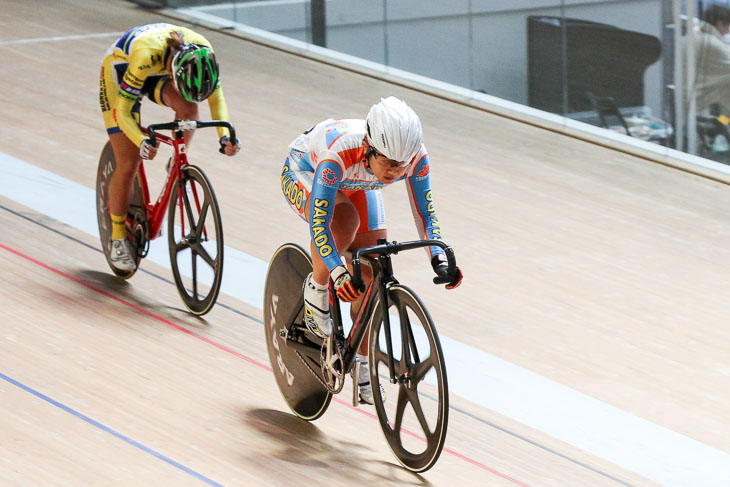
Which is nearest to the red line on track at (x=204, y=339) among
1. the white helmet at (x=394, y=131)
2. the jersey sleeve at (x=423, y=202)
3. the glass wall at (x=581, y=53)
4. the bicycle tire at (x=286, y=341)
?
the bicycle tire at (x=286, y=341)

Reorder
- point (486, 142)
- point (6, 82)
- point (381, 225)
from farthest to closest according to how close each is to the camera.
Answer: point (6, 82) → point (486, 142) → point (381, 225)

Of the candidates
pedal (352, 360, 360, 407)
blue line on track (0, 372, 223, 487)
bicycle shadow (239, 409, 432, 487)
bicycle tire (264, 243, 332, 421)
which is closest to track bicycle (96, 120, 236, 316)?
bicycle tire (264, 243, 332, 421)

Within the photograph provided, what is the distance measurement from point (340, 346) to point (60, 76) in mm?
5646

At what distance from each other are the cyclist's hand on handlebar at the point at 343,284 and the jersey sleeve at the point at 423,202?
0.32 m

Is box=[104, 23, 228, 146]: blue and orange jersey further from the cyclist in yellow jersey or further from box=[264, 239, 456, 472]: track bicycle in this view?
box=[264, 239, 456, 472]: track bicycle

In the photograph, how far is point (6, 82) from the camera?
8148 mm

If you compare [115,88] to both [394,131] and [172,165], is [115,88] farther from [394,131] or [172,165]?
[394,131]

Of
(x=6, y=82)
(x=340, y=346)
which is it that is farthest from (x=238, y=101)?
(x=340, y=346)

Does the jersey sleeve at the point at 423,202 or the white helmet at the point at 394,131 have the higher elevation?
the white helmet at the point at 394,131

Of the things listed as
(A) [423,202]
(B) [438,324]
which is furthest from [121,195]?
(A) [423,202]

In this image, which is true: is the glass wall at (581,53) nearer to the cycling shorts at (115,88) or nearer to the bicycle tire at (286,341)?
the cycling shorts at (115,88)

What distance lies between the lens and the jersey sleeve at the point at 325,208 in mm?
3197

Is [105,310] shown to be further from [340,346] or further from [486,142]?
[486,142]

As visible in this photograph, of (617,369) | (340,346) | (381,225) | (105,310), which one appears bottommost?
(617,369)
